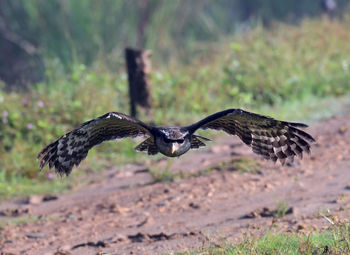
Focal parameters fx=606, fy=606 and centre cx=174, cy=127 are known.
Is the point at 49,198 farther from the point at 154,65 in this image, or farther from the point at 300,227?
the point at 154,65

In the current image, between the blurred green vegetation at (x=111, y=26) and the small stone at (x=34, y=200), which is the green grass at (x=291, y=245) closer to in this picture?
the small stone at (x=34, y=200)

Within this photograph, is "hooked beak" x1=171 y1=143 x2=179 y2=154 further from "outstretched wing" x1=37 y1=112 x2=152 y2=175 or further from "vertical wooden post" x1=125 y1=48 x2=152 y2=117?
"vertical wooden post" x1=125 y1=48 x2=152 y2=117

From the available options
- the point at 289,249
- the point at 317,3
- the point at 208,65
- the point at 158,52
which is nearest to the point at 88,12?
the point at 158,52

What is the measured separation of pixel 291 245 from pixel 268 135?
137cm

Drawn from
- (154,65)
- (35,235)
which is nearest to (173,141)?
(35,235)

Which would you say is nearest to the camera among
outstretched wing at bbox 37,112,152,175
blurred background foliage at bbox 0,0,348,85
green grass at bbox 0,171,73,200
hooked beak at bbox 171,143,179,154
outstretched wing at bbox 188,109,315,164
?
hooked beak at bbox 171,143,179,154

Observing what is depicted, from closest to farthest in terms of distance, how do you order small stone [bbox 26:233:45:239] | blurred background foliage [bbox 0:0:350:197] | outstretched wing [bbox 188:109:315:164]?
outstretched wing [bbox 188:109:315:164] → small stone [bbox 26:233:45:239] → blurred background foliage [bbox 0:0:350:197]

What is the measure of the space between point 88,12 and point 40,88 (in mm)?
5820

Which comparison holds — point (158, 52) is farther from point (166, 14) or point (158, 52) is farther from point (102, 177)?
point (102, 177)

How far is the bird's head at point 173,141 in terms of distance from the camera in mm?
5465

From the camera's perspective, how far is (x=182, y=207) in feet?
21.7

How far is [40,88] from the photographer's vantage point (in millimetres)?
9977

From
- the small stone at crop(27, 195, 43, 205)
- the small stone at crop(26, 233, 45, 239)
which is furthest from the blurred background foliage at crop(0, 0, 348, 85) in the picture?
the small stone at crop(26, 233, 45, 239)

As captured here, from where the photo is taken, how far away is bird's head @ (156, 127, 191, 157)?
546cm
